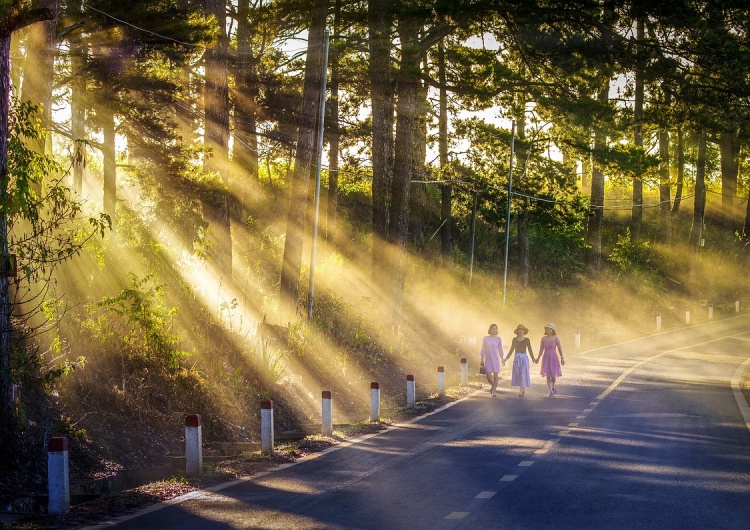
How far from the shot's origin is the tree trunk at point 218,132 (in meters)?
23.2

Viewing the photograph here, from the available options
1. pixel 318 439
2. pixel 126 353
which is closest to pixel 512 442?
pixel 318 439

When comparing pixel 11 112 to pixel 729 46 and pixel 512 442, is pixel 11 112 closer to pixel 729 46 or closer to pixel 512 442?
pixel 512 442

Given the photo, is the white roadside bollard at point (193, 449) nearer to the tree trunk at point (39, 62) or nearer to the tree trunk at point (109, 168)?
the tree trunk at point (39, 62)

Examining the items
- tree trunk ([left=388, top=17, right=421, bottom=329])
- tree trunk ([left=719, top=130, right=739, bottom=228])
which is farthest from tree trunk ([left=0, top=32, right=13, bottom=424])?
tree trunk ([left=719, top=130, right=739, bottom=228])

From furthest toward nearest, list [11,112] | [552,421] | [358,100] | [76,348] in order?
[358,100] → [552,421] → [76,348] → [11,112]

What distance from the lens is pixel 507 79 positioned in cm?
2692

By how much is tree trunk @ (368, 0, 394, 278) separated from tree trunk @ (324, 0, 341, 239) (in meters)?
1.30

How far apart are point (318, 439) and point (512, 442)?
3109mm

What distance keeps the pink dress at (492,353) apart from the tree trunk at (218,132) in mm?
6609

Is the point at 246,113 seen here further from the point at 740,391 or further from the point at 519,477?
the point at 519,477

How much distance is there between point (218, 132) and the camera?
77.2ft

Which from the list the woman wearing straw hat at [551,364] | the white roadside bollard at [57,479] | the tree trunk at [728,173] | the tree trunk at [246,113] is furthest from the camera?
the tree trunk at [728,173]

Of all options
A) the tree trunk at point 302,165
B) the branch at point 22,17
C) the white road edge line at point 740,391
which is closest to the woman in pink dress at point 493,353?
the tree trunk at point 302,165

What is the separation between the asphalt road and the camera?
30.4 ft
